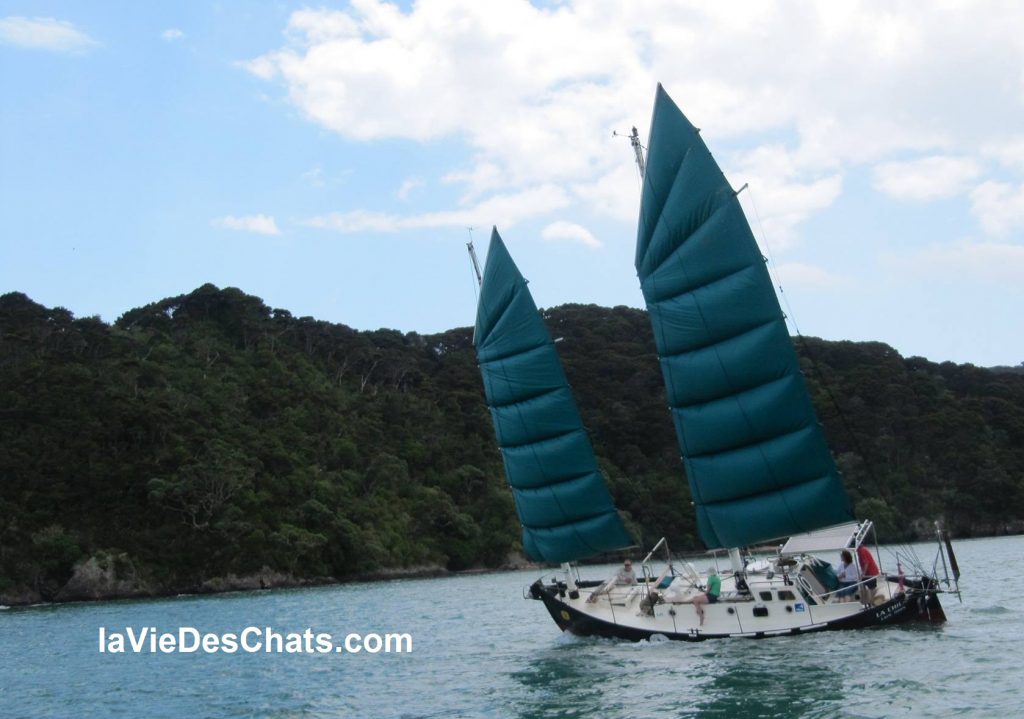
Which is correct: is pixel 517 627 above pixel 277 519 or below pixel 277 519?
below

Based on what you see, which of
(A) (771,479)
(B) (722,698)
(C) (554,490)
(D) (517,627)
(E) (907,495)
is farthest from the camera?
(E) (907,495)

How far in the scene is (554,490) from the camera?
2961 cm

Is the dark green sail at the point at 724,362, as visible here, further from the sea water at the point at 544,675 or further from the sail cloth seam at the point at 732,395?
the sea water at the point at 544,675

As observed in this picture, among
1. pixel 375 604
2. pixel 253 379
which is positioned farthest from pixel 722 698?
pixel 253 379

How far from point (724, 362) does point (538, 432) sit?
19.8 feet

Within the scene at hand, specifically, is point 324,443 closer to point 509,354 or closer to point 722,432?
point 509,354

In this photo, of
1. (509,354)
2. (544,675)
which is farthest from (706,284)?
(544,675)

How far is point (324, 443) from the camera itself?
81.9 m

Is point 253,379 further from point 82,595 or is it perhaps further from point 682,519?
point 682,519

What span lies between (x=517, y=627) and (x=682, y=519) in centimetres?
5197

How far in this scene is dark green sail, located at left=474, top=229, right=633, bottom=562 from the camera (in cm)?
2934
